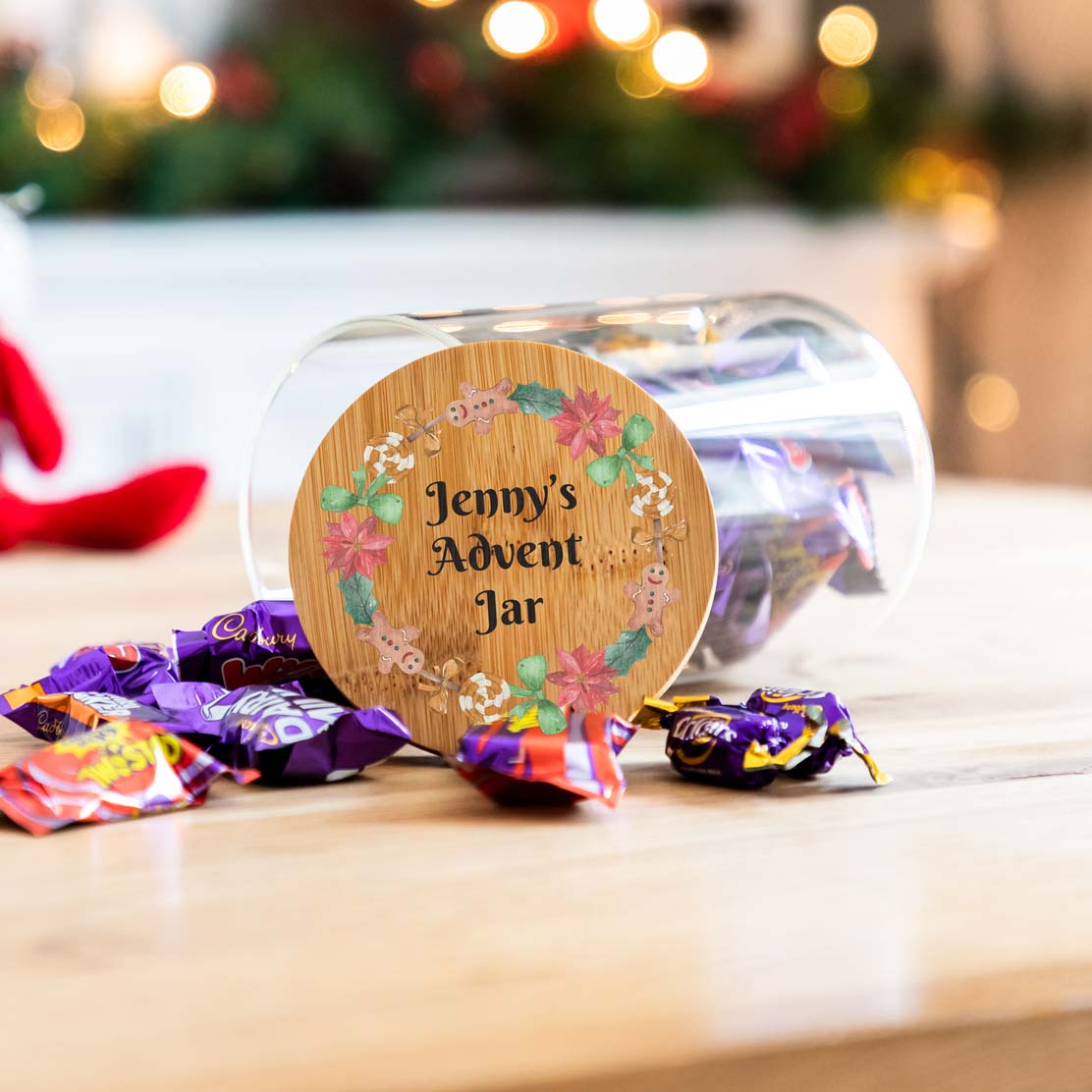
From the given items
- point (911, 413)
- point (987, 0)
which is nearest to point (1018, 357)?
point (987, 0)

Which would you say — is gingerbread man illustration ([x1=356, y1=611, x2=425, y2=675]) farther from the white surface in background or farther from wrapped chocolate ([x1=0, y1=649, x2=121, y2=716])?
the white surface in background

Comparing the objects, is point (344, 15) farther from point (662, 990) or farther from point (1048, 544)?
point (662, 990)

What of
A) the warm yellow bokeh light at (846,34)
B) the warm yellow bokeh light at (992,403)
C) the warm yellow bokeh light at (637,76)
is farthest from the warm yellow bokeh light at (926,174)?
the warm yellow bokeh light at (637,76)

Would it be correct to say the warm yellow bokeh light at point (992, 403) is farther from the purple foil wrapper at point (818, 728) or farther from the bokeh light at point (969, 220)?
the purple foil wrapper at point (818, 728)

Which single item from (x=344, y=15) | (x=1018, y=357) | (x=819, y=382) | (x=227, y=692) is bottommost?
(x=1018, y=357)

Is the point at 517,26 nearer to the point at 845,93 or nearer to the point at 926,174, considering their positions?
the point at 845,93

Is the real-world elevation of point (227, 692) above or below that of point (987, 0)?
below

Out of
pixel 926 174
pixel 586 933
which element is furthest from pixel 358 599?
pixel 926 174
